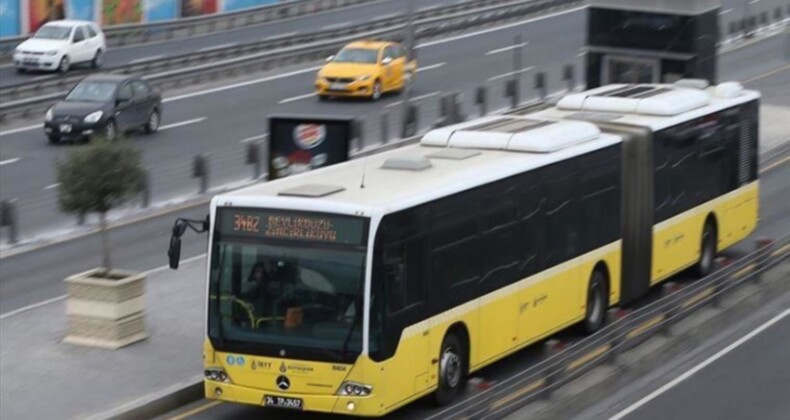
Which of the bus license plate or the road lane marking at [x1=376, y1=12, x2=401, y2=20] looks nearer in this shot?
the bus license plate

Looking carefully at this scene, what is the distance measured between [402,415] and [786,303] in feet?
25.1

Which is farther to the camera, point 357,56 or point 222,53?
point 222,53

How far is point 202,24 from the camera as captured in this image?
63062 millimetres

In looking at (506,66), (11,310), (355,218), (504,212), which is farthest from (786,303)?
(506,66)

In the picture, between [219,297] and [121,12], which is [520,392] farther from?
[121,12]

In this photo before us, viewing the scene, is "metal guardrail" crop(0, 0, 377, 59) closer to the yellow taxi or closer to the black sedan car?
the yellow taxi

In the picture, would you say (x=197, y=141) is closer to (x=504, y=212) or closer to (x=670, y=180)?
(x=670, y=180)

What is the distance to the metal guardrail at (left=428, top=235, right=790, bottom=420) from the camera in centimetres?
1525

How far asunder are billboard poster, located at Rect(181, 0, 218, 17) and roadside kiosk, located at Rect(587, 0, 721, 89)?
32.0 meters

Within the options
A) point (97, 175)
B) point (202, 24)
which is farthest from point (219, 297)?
point (202, 24)

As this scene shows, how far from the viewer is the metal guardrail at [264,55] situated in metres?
45.8

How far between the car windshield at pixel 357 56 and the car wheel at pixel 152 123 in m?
8.42

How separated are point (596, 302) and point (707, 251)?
4.20 m

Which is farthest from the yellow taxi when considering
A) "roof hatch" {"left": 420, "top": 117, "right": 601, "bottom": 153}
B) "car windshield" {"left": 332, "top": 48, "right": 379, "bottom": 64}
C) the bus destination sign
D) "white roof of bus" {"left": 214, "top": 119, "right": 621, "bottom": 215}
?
the bus destination sign
